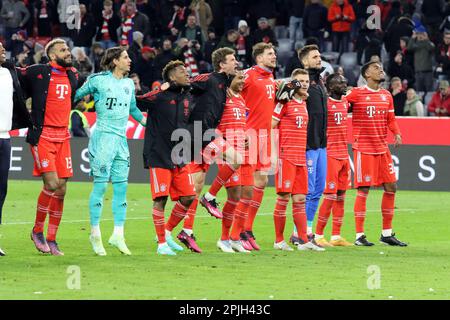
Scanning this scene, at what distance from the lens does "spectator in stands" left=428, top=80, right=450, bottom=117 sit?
28.5 meters

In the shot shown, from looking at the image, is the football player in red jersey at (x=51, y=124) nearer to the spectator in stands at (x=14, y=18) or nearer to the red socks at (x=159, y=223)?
the red socks at (x=159, y=223)

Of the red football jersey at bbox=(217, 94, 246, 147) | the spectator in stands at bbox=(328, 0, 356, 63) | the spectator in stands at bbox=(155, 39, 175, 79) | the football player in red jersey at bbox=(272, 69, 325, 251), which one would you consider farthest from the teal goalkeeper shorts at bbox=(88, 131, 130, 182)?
the spectator in stands at bbox=(328, 0, 356, 63)

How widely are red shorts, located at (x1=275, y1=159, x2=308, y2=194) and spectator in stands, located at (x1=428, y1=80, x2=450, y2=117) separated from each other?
43.0 ft

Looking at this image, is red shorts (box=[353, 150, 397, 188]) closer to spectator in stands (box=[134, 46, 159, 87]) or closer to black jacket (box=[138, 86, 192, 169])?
black jacket (box=[138, 86, 192, 169])

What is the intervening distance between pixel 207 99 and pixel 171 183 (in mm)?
1189

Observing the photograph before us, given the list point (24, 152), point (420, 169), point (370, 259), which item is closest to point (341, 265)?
point (370, 259)

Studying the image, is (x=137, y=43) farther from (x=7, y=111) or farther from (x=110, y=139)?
(x=7, y=111)

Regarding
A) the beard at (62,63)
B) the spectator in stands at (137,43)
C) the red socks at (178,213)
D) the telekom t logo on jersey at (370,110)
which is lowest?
the red socks at (178,213)

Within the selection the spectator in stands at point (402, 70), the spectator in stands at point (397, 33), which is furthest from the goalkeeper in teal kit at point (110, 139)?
the spectator in stands at point (397, 33)

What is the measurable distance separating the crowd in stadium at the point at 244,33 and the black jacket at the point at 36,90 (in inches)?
572

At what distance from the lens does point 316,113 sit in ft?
54.7

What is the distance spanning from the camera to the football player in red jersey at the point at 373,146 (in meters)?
17.1

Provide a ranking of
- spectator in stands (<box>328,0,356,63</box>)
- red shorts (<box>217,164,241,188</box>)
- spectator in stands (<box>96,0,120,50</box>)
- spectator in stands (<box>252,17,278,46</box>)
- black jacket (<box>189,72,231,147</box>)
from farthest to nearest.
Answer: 1. spectator in stands (<box>96,0,120,50</box>)
2. spectator in stands (<box>328,0,356,63</box>)
3. spectator in stands (<box>252,17,278,46</box>)
4. red shorts (<box>217,164,241,188</box>)
5. black jacket (<box>189,72,231,147</box>)

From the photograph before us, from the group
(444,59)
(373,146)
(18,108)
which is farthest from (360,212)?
(444,59)
